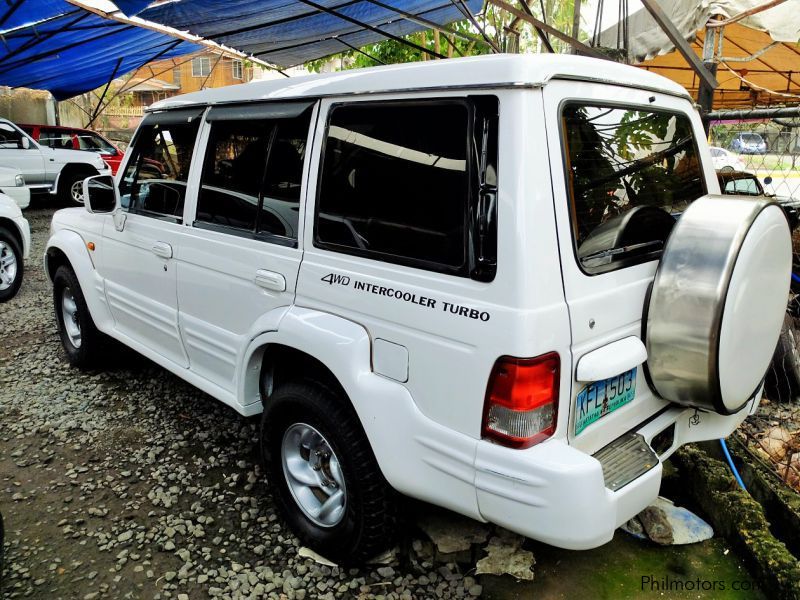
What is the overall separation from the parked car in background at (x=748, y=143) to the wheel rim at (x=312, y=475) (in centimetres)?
413

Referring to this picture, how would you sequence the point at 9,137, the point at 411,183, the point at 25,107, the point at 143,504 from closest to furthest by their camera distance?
the point at 411,183, the point at 143,504, the point at 9,137, the point at 25,107

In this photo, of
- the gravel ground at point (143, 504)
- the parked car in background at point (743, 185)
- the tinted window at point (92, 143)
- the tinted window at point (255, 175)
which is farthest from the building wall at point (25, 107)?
the parked car in background at point (743, 185)

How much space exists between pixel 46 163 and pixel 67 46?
3021 millimetres

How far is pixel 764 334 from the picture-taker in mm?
2232

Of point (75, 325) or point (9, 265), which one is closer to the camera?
point (75, 325)

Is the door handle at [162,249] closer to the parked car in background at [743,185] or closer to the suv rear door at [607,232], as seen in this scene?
the suv rear door at [607,232]

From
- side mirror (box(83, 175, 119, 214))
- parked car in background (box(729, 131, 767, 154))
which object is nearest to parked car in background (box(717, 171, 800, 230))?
parked car in background (box(729, 131, 767, 154))

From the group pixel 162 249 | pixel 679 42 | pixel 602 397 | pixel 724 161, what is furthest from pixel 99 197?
pixel 724 161

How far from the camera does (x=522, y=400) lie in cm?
177

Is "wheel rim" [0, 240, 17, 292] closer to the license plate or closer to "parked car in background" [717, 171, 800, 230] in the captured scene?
the license plate

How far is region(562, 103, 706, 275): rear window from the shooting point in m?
1.96

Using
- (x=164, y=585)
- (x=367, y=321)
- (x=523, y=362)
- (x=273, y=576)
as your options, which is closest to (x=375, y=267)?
(x=367, y=321)

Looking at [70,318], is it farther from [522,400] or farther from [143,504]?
[522,400]

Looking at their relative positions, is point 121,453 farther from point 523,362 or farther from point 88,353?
point 523,362
